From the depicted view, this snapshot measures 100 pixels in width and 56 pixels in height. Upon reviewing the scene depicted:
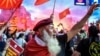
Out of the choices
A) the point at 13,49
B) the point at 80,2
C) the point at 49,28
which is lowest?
the point at 13,49

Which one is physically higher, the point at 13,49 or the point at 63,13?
the point at 63,13

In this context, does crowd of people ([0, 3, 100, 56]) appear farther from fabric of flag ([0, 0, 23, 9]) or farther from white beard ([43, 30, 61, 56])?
fabric of flag ([0, 0, 23, 9])

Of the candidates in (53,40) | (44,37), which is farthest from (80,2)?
(44,37)

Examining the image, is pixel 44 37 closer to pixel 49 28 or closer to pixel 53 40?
pixel 49 28

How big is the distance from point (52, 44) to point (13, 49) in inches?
21.0

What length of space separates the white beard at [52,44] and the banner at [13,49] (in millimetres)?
433

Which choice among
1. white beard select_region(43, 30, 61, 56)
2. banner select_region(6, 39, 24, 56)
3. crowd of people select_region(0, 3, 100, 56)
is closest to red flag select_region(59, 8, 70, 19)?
crowd of people select_region(0, 3, 100, 56)

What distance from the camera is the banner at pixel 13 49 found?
4.18 m

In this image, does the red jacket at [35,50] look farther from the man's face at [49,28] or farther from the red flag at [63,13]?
the red flag at [63,13]

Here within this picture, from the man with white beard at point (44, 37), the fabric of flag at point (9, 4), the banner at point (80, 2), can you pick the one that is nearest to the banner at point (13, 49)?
the fabric of flag at point (9, 4)

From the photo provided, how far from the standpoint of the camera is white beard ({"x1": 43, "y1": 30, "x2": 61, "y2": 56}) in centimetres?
365

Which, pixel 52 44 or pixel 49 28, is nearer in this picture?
pixel 49 28

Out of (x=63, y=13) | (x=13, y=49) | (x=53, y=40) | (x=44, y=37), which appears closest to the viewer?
(x=44, y=37)

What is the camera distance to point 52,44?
3.88m
